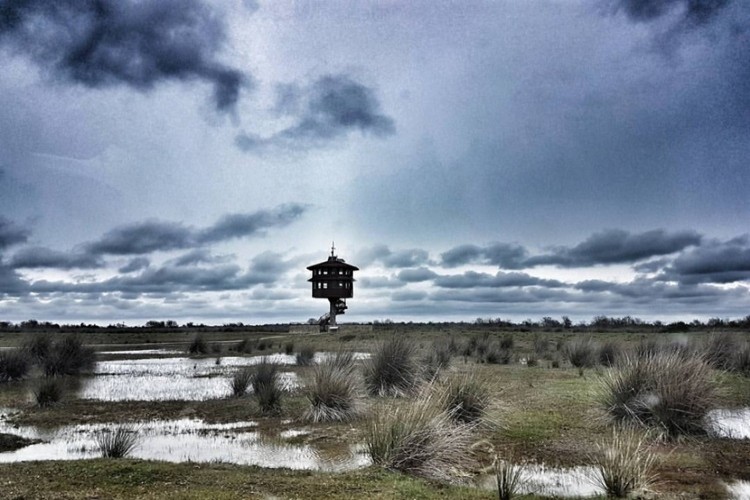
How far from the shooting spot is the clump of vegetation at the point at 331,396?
14922mm

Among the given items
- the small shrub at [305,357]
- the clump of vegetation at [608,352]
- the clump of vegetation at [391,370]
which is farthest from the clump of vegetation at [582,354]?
the small shrub at [305,357]

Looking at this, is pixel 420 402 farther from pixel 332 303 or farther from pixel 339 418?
pixel 332 303

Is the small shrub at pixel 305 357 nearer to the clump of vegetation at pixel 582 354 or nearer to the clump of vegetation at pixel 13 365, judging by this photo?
the clump of vegetation at pixel 13 365

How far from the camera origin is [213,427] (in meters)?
14.5

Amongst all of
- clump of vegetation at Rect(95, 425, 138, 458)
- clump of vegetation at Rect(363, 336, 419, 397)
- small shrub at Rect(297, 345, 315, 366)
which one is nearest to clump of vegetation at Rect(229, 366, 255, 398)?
clump of vegetation at Rect(363, 336, 419, 397)

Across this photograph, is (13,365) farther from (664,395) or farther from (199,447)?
(664,395)

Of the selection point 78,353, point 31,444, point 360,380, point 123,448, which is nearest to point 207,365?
point 78,353

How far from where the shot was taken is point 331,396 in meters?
15.2

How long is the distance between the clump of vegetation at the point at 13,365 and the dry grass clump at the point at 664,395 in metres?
23.2

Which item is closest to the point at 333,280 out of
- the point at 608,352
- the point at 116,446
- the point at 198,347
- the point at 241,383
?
the point at 198,347

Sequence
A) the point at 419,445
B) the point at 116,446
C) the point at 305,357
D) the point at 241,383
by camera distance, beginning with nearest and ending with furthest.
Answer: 1. the point at 419,445
2. the point at 116,446
3. the point at 241,383
4. the point at 305,357

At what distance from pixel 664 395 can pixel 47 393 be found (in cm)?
1734

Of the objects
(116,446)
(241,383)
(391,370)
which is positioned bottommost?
(116,446)

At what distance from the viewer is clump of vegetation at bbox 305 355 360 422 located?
14922 mm
